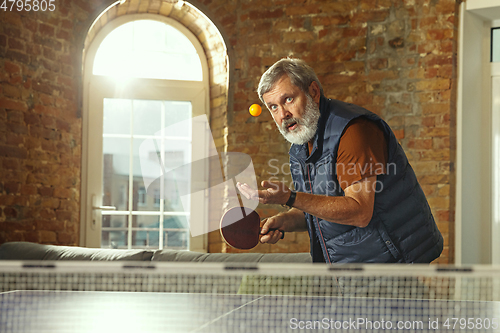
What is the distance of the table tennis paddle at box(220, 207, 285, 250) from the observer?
1.86 m

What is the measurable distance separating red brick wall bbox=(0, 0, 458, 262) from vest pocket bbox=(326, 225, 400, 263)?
1.94m

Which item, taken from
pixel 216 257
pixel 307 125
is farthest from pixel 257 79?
pixel 307 125

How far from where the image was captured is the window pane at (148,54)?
418cm

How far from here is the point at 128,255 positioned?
9.47 feet

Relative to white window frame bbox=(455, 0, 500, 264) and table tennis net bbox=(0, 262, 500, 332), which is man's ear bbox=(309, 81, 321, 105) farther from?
white window frame bbox=(455, 0, 500, 264)

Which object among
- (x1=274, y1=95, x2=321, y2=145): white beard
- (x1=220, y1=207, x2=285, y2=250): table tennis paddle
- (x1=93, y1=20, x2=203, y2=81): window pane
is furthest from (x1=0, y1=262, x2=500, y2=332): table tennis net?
(x1=93, y1=20, x2=203, y2=81): window pane

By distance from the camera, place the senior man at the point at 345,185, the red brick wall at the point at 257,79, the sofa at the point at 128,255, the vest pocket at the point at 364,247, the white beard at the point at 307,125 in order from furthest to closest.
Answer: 1. the red brick wall at the point at 257,79
2. the sofa at the point at 128,255
3. the white beard at the point at 307,125
4. the vest pocket at the point at 364,247
5. the senior man at the point at 345,185

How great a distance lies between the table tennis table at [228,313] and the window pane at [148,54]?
111 inches

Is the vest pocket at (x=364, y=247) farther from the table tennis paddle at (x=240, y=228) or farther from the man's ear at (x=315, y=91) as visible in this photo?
the man's ear at (x=315, y=91)

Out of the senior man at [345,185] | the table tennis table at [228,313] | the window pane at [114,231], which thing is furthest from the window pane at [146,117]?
the table tennis table at [228,313]

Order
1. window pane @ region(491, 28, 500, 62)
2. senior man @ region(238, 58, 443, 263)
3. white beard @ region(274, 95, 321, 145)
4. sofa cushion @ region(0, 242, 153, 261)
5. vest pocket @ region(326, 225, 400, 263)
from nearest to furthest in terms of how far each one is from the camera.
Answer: senior man @ region(238, 58, 443, 263) → vest pocket @ region(326, 225, 400, 263) → white beard @ region(274, 95, 321, 145) → sofa cushion @ region(0, 242, 153, 261) → window pane @ region(491, 28, 500, 62)

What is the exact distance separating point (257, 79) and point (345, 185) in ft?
7.58

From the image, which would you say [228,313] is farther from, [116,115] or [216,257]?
[116,115]

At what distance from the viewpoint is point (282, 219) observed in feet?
6.97
